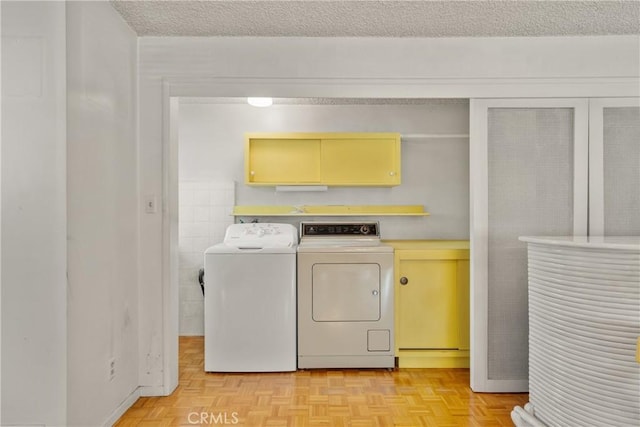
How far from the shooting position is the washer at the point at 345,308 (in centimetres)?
296

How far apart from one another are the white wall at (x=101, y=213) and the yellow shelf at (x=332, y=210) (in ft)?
4.19

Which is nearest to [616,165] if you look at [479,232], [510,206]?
[510,206]

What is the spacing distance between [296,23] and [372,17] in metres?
0.46

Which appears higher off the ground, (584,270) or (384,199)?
(384,199)

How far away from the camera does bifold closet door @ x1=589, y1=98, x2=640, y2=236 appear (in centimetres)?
259

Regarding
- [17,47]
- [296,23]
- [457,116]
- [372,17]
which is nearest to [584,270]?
[372,17]

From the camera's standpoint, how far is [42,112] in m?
1.64

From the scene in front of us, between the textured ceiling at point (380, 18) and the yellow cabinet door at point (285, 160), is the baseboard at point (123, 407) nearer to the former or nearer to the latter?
the yellow cabinet door at point (285, 160)

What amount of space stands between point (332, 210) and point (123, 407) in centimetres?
223

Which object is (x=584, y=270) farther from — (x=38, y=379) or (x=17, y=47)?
(x=17, y=47)

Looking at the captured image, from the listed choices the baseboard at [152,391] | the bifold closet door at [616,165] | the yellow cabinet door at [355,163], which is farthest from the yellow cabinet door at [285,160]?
the bifold closet door at [616,165]

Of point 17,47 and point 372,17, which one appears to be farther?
point 372,17

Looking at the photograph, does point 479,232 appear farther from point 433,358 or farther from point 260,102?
point 260,102

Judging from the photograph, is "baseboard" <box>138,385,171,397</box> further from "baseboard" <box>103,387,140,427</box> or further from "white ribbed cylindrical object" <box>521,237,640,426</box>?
"white ribbed cylindrical object" <box>521,237,640,426</box>
